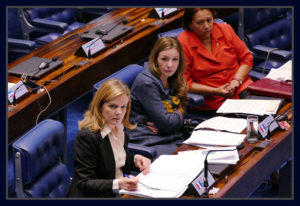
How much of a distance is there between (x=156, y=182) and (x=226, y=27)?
1641 mm

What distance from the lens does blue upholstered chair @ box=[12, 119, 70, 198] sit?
8.36 ft

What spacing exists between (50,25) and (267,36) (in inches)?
67.5

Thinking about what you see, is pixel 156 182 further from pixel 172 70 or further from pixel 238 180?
pixel 172 70

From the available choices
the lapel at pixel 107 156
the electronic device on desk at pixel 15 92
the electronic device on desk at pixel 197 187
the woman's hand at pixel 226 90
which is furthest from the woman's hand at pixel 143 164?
the woman's hand at pixel 226 90

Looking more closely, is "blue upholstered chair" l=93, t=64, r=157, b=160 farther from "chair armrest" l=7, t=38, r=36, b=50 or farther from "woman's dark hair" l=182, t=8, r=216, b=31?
"chair armrest" l=7, t=38, r=36, b=50

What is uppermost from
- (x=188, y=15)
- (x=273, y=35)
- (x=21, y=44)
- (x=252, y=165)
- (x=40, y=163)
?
(x=188, y=15)

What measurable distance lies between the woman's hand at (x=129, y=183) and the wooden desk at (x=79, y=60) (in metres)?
1.11

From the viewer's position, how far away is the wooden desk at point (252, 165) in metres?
2.54

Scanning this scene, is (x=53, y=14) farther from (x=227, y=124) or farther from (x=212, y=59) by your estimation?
(x=227, y=124)

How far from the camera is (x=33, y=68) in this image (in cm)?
378

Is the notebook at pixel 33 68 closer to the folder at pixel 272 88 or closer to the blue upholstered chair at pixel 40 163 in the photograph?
the blue upholstered chair at pixel 40 163

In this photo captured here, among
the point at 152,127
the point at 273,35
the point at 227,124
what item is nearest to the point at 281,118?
the point at 227,124

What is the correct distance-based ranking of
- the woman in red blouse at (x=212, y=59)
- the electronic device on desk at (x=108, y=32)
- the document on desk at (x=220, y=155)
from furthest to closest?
the electronic device on desk at (x=108, y=32) → the woman in red blouse at (x=212, y=59) → the document on desk at (x=220, y=155)

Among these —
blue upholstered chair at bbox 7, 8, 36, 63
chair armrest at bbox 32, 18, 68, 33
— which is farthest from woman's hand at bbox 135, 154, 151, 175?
chair armrest at bbox 32, 18, 68, 33
